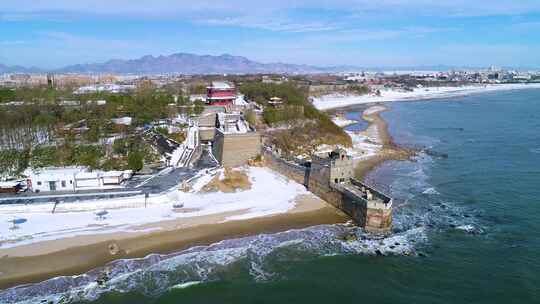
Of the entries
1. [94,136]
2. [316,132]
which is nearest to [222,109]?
[316,132]

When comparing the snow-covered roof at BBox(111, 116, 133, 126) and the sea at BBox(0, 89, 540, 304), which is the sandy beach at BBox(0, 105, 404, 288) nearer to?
the sea at BBox(0, 89, 540, 304)

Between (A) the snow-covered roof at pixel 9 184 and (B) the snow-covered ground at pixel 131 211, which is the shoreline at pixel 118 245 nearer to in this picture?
(B) the snow-covered ground at pixel 131 211

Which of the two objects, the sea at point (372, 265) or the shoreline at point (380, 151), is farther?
the shoreline at point (380, 151)

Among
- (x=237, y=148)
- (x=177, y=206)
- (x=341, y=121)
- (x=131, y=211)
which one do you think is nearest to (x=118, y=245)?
(x=131, y=211)

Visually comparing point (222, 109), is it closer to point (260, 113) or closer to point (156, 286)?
point (260, 113)

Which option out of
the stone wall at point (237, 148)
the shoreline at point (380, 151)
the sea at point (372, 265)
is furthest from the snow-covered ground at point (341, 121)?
the sea at point (372, 265)

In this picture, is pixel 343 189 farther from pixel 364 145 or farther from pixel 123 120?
pixel 123 120

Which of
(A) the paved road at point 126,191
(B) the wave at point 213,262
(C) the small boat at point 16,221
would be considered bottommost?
(B) the wave at point 213,262
